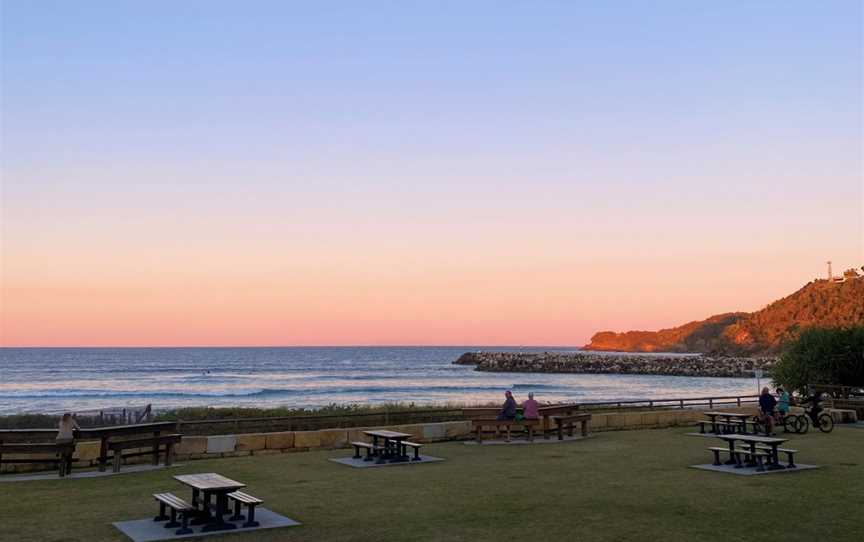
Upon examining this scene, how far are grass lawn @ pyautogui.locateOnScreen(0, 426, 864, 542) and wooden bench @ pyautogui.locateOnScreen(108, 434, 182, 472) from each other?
0.57 meters

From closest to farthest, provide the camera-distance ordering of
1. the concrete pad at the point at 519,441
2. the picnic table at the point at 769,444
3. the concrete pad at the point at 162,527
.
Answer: the concrete pad at the point at 162,527 < the picnic table at the point at 769,444 < the concrete pad at the point at 519,441

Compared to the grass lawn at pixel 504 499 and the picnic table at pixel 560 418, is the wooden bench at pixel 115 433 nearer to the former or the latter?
the grass lawn at pixel 504 499

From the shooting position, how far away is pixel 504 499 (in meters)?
12.4

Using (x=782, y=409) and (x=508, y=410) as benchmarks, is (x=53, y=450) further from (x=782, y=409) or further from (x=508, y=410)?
(x=782, y=409)

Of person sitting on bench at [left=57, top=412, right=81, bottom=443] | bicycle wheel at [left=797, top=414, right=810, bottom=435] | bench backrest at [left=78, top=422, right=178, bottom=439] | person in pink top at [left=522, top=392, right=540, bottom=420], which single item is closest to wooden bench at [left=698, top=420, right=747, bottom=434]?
bicycle wheel at [left=797, top=414, right=810, bottom=435]

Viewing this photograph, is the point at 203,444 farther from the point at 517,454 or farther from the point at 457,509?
the point at 457,509

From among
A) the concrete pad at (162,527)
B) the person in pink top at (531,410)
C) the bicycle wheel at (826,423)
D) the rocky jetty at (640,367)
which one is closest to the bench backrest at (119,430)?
the concrete pad at (162,527)

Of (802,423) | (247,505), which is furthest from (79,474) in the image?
(802,423)

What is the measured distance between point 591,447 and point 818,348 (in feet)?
73.1

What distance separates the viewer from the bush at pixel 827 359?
36.2 metres

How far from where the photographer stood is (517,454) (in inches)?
728

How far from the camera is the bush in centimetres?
3619

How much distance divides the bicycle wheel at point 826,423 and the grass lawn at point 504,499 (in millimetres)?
5410

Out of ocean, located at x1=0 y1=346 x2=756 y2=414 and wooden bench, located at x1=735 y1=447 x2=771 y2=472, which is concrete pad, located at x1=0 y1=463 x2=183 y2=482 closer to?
wooden bench, located at x1=735 y1=447 x2=771 y2=472
